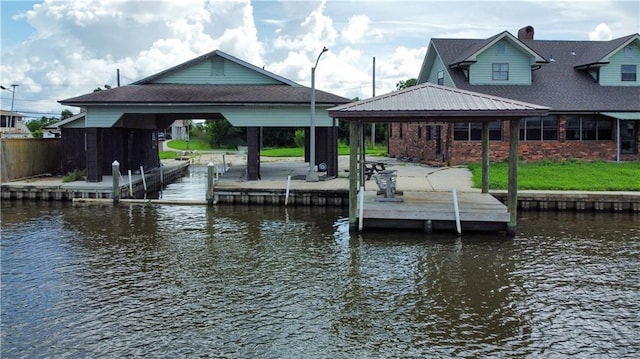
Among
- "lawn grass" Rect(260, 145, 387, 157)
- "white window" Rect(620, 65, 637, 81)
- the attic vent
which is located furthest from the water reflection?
"lawn grass" Rect(260, 145, 387, 157)

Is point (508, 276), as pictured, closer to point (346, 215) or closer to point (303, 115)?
point (346, 215)

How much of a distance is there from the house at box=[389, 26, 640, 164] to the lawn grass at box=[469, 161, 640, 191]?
1720 millimetres

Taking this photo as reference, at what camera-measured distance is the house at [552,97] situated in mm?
28141

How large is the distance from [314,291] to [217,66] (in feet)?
56.5

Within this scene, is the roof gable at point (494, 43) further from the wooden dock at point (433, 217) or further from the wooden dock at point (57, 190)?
the wooden dock at point (57, 190)

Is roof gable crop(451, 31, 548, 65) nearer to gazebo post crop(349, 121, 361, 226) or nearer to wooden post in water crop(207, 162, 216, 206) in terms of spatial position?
wooden post in water crop(207, 162, 216, 206)

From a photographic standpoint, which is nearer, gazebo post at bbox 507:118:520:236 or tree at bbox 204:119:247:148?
gazebo post at bbox 507:118:520:236

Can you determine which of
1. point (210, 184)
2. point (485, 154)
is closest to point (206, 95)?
point (210, 184)

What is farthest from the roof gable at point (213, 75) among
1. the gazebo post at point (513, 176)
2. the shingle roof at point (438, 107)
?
the gazebo post at point (513, 176)

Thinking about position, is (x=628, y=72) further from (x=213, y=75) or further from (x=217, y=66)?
(x=213, y=75)

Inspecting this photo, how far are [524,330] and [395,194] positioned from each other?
384 inches

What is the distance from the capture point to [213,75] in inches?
991

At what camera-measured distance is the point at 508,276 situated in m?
10.9

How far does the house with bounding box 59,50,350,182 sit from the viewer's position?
2241 cm
